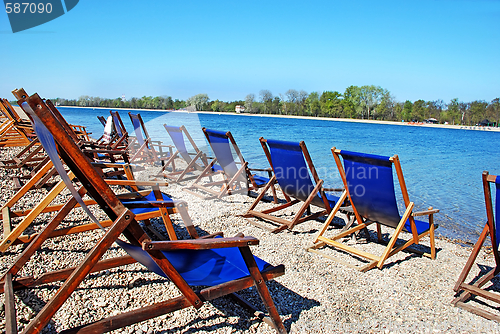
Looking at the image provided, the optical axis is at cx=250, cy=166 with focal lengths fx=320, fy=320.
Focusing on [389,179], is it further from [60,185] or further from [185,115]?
[185,115]

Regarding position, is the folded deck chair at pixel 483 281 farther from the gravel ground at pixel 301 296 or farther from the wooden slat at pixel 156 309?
the wooden slat at pixel 156 309

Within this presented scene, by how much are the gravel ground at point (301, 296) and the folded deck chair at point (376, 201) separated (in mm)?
167

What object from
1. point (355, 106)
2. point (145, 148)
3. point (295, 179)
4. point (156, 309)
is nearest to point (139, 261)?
point (156, 309)

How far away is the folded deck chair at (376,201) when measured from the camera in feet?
10.3

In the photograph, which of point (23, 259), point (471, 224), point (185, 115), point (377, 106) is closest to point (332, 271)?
point (23, 259)

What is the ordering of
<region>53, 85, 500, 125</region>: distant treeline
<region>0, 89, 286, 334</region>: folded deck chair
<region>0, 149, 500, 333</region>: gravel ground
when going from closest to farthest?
<region>0, 89, 286, 334</region>: folded deck chair → <region>0, 149, 500, 333</region>: gravel ground → <region>53, 85, 500, 125</region>: distant treeline

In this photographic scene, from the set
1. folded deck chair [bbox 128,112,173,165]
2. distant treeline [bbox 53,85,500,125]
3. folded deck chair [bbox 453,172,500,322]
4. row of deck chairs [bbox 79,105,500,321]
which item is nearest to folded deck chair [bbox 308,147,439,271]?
row of deck chairs [bbox 79,105,500,321]

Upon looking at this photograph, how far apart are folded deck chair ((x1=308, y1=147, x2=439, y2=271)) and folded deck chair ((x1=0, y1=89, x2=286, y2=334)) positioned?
1.51 m

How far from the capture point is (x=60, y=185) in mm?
2936

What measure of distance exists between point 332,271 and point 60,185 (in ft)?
8.81

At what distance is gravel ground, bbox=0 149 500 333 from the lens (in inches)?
88.4

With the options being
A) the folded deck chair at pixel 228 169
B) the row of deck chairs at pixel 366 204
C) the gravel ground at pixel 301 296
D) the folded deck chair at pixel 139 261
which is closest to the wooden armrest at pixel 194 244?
the folded deck chair at pixel 139 261

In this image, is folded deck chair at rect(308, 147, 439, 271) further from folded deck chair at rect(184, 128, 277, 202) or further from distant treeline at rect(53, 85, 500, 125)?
distant treeline at rect(53, 85, 500, 125)

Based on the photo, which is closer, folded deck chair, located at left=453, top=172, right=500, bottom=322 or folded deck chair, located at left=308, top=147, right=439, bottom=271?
folded deck chair, located at left=453, top=172, right=500, bottom=322
